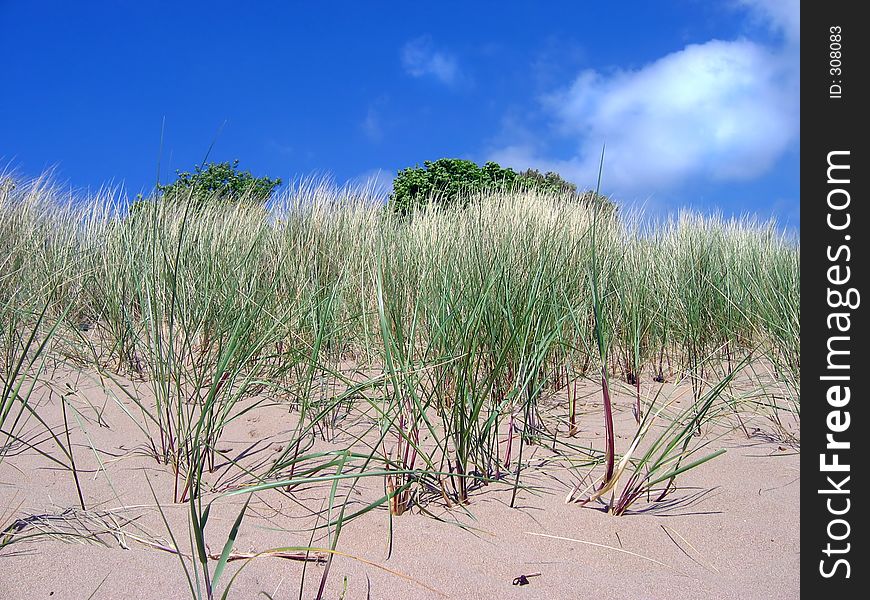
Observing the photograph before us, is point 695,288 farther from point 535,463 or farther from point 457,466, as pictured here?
point 457,466

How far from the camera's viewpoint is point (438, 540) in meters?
1.59

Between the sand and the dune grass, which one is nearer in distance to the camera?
the sand

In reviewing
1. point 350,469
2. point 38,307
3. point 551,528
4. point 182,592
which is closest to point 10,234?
point 38,307

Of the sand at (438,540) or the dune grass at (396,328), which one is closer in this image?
the sand at (438,540)

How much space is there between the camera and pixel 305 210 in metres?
5.28

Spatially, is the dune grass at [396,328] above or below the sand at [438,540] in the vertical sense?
above

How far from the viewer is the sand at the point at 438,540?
1.42 meters

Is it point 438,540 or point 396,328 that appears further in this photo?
point 396,328

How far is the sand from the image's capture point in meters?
1.42

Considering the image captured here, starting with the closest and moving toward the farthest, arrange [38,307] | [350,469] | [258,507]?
[258,507]
[350,469]
[38,307]

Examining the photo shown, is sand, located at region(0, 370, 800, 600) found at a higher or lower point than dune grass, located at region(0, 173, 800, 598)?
lower
